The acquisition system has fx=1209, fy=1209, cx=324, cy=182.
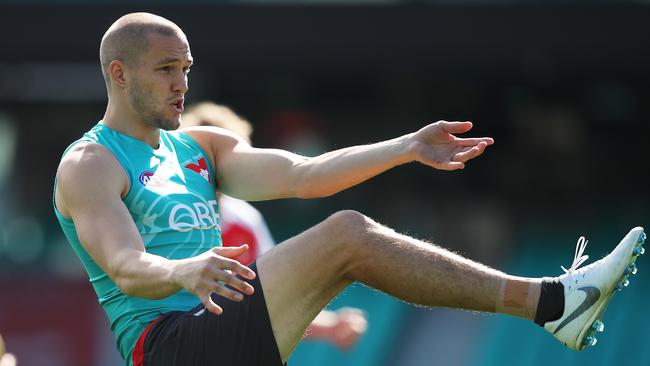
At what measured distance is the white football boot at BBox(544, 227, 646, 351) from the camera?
184 inches

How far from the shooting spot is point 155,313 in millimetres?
5031

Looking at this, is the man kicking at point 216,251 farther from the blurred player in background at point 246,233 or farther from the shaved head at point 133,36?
the blurred player in background at point 246,233

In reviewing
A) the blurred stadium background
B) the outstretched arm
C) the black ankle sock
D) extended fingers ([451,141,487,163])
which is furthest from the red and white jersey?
the blurred stadium background

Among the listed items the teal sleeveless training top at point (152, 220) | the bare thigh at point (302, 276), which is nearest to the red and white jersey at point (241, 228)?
the teal sleeveless training top at point (152, 220)

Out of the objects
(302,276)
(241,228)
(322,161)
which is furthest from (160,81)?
(241,228)

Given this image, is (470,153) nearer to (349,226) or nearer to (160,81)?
(349,226)

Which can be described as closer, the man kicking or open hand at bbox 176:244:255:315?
open hand at bbox 176:244:255:315

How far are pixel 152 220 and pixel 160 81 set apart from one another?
1.98 feet

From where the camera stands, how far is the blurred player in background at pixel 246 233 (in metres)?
6.57

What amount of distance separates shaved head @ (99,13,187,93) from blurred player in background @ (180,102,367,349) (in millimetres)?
1524

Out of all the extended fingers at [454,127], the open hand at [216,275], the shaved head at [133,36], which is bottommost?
the open hand at [216,275]

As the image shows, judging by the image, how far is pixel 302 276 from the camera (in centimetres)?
469

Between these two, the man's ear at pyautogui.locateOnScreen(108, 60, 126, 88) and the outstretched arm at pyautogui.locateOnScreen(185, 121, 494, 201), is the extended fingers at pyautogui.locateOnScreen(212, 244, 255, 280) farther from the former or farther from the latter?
Result: the man's ear at pyautogui.locateOnScreen(108, 60, 126, 88)

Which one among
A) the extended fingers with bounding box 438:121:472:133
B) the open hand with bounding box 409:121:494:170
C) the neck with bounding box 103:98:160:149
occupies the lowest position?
the neck with bounding box 103:98:160:149
